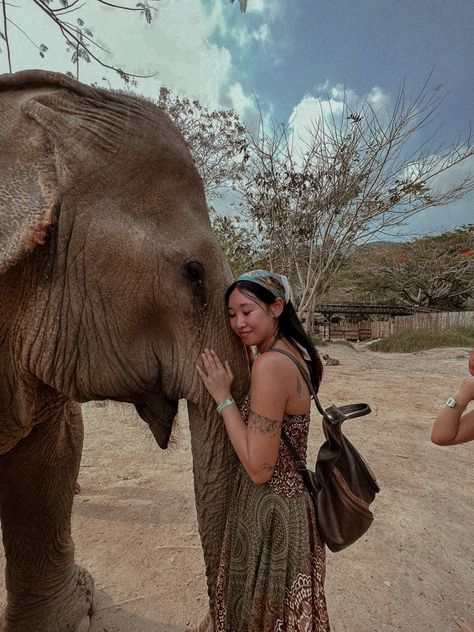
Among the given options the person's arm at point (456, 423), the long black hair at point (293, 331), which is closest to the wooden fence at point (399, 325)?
the person's arm at point (456, 423)

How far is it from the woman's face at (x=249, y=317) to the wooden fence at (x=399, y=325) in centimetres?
2200

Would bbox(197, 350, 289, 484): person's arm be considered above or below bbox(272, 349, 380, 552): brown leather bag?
above

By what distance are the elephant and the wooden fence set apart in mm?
22121

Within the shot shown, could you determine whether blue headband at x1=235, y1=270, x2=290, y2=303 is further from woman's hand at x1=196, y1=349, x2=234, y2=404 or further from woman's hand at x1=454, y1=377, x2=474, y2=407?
woman's hand at x1=454, y1=377, x2=474, y2=407

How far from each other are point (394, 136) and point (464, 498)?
7.65m

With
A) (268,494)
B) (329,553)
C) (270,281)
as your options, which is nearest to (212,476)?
(268,494)

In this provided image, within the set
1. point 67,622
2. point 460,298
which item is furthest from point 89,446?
point 460,298

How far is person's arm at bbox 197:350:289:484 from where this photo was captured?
4.46 ft

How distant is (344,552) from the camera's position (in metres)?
3.04

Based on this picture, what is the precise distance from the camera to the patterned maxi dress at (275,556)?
149 centimetres

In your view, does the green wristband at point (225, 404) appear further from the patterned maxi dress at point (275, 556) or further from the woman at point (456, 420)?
the woman at point (456, 420)

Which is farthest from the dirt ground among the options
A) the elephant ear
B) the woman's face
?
the elephant ear

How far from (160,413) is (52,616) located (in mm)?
1604

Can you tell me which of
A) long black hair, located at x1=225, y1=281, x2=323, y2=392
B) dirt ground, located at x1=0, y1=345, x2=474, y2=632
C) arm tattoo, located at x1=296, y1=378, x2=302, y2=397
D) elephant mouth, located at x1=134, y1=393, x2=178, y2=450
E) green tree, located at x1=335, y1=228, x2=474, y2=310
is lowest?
dirt ground, located at x1=0, y1=345, x2=474, y2=632
